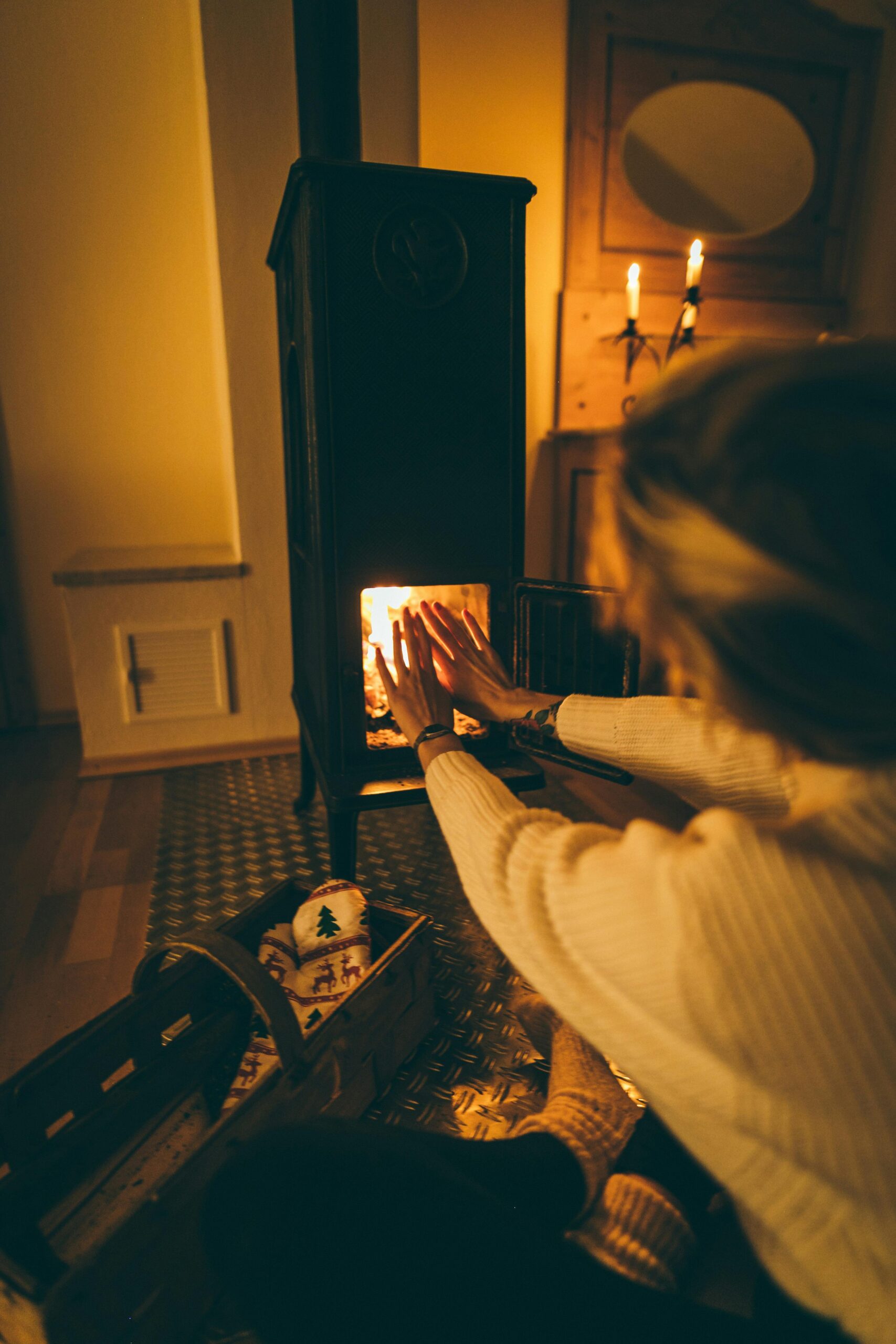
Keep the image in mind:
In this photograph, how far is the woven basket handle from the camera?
758 millimetres

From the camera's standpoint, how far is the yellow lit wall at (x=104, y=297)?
201cm

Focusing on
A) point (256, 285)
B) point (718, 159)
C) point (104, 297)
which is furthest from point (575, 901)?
point (718, 159)

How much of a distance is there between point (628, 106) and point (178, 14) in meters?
1.30

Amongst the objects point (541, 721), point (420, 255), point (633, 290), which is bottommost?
point (541, 721)

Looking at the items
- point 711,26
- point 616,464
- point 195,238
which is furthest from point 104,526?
point 711,26

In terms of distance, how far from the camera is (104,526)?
232 cm

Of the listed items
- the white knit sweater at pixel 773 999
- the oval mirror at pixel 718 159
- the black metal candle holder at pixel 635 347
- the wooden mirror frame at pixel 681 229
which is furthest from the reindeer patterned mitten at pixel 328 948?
the oval mirror at pixel 718 159

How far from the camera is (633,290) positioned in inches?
83.0

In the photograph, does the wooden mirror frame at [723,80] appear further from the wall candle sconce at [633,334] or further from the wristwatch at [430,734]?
the wristwatch at [430,734]

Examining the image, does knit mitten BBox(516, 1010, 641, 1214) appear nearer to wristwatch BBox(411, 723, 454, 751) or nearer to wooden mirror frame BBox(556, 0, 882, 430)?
wristwatch BBox(411, 723, 454, 751)

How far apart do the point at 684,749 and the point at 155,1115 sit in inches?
29.8

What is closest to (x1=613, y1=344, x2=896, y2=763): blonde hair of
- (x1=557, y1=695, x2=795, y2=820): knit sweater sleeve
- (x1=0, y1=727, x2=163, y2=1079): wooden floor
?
(x1=557, y1=695, x2=795, y2=820): knit sweater sleeve

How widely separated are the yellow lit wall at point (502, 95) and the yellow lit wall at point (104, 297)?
2.13ft

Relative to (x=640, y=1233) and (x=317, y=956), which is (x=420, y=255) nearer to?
(x=317, y=956)
